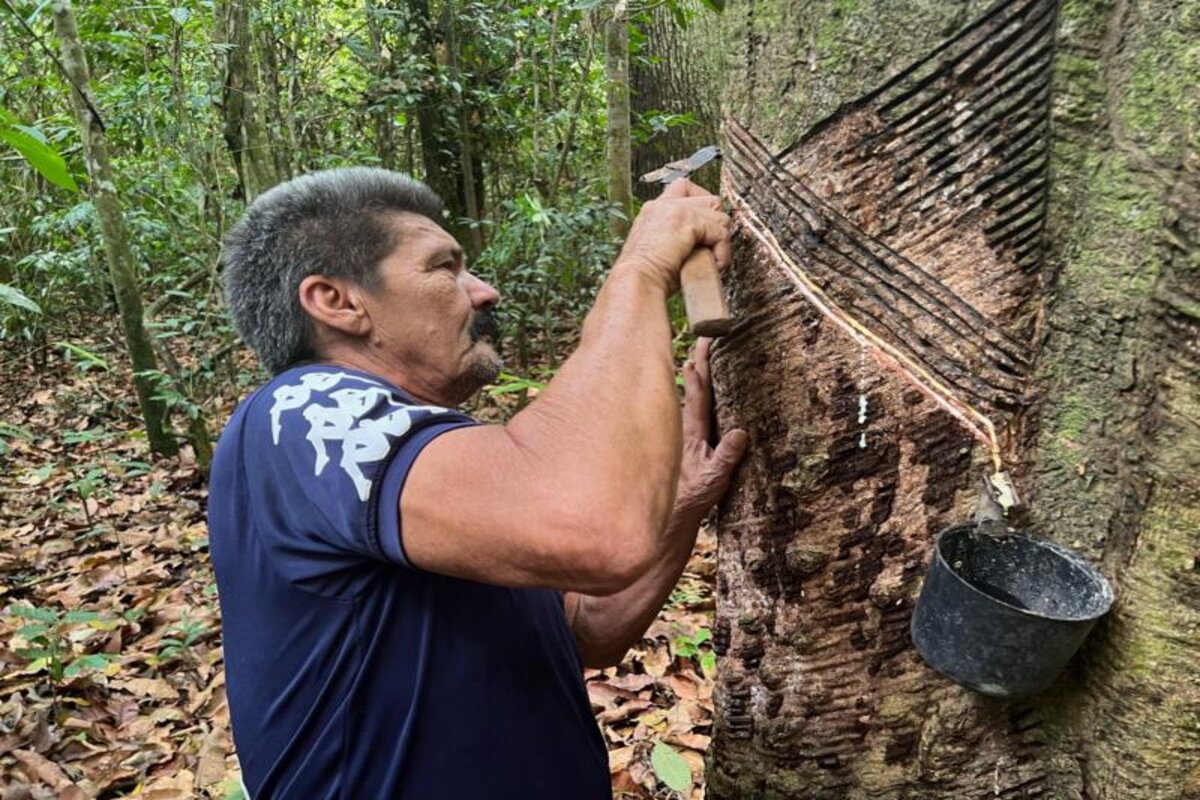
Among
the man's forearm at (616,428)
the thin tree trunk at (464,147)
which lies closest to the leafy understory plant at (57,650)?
the man's forearm at (616,428)

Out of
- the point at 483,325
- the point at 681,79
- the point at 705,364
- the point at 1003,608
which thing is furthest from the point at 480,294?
the point at 681,79

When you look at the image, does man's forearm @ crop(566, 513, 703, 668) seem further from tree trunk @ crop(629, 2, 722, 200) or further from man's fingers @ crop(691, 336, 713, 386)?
tree trunk @ crop(629, 2, 722, 200)

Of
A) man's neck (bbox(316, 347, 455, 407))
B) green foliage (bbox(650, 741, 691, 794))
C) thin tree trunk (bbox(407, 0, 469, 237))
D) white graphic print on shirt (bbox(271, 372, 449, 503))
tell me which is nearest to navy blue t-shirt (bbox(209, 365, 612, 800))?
white graphic print on shirt (bbox(271, 372, 449, 503))

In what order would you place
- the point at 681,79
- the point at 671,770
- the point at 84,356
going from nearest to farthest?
1. the point at 671,770
2. the point at 84,356
3. the point at 681,79

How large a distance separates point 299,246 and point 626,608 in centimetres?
106

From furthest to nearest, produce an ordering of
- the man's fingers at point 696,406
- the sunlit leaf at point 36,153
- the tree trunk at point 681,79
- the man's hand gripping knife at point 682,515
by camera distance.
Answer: the tree trunk at point 681,79, the man's fingers at point 696,406, the man's hand gripping knife at point 682,515, the sunlit leaf at point 36,153

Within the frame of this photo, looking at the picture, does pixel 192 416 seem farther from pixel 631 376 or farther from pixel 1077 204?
pixel 1077 204

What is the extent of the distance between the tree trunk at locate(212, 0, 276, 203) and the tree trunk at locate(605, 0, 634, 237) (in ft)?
6.96

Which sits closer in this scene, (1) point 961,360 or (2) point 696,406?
(1) point 961,360

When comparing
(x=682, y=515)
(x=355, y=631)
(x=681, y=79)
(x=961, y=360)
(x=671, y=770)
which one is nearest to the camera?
(x=961, y=360)

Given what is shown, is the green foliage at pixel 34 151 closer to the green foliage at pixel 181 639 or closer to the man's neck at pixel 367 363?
the man's neck at pixel 367 363

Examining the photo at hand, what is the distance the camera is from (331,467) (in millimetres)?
1298

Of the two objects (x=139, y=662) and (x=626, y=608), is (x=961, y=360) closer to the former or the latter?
(x=626, y=608)

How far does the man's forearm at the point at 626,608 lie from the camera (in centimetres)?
195
